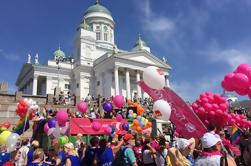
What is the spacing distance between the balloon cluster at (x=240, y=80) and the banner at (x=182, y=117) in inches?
44.9

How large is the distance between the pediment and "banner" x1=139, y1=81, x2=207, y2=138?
41.0 metres

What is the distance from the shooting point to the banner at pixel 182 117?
19.8 feet

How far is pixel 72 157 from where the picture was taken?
18.5 feet

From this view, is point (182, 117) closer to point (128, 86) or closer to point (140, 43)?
point (128, 86)

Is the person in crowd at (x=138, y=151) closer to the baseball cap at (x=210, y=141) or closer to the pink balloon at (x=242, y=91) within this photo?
the pink balloon at (x=242, y=91)

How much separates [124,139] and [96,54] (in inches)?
2077

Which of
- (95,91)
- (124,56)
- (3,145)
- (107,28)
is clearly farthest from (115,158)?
(107,28)

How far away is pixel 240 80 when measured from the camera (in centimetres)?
614

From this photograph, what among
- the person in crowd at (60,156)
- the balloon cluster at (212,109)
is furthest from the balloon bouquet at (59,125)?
the balloon cluster at (212,109)

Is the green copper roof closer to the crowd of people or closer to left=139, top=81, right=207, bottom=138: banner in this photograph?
left=139, top=81, right=207, bottom=138: banner

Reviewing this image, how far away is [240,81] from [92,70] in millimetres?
48909

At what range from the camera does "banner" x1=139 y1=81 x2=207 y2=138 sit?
6.02m

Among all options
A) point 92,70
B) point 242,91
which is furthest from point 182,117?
point 92,70

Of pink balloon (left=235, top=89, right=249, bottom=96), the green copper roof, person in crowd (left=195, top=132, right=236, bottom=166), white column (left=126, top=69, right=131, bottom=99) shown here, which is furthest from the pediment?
person in crowd (left=195, top=132, right=236, bottom=166)
